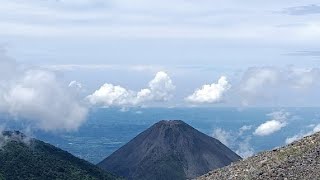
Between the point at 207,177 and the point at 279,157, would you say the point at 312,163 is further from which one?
the point at 207,177

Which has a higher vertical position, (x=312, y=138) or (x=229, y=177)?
(x=312, y=138)

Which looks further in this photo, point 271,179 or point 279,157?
point 279,157

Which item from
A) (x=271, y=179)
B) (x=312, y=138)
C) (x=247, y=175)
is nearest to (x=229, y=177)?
(x=247, y=175)

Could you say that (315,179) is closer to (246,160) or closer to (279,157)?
(279,157)

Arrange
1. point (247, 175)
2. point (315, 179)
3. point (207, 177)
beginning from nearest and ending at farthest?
point (315, 179) → point (247, 175) → point (207, 177)

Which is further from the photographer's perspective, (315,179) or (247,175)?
(247,175)

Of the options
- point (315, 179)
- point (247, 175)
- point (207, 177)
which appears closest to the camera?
point (315, 179)
